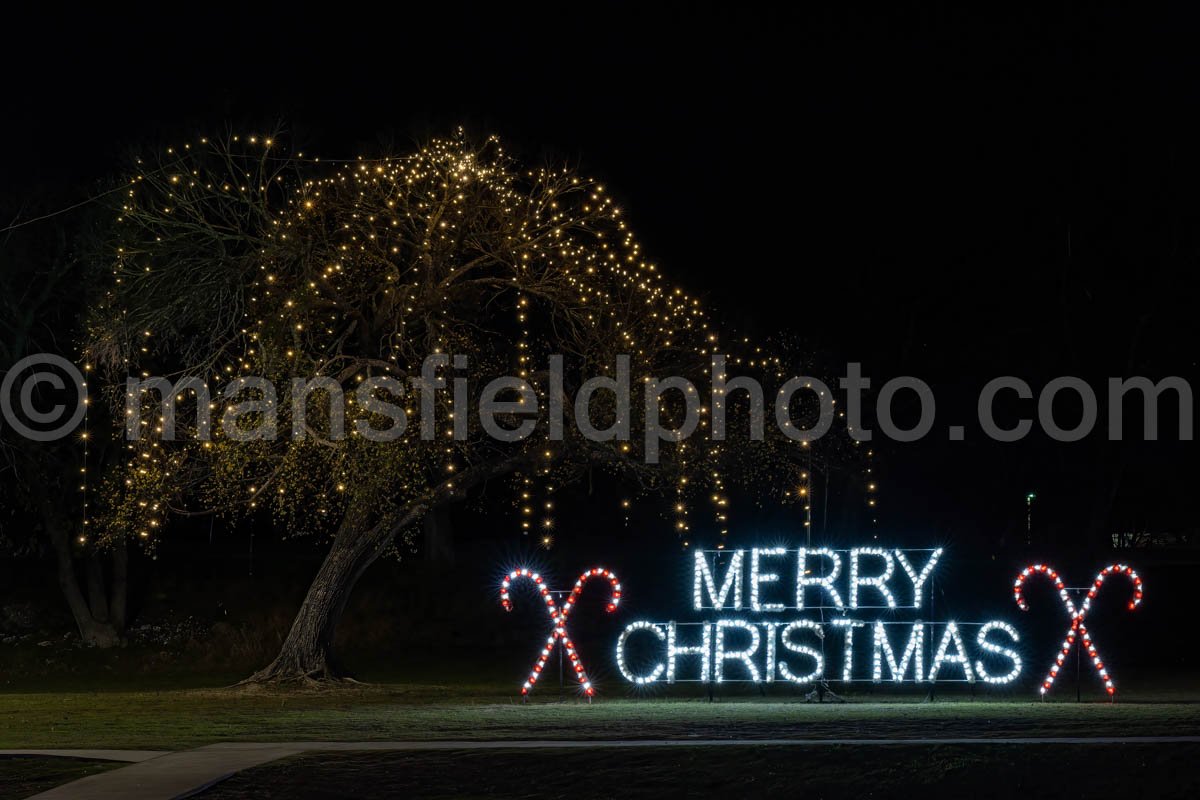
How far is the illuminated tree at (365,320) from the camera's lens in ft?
75.7

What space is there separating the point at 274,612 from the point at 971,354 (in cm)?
1872

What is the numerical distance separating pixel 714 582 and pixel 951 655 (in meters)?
3.60

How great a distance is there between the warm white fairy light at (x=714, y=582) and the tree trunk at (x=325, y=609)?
22.4 feet

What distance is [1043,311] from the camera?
121 feet

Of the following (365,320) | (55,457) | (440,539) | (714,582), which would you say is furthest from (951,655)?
(440,539)

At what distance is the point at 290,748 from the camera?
15.1 metres

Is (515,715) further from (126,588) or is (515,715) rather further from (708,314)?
(126,588)

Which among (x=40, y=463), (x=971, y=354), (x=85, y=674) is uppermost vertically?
→ (x=971, y=354)

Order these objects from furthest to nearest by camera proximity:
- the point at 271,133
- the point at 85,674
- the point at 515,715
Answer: the point at 85,674, the point at 271,133, the point at 515,715

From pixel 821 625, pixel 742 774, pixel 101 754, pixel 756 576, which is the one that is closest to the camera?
pixel 742 774

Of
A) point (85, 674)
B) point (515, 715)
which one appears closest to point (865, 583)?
point (515, 715)

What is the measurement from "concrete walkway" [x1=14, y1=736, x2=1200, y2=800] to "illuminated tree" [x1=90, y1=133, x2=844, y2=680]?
8.04 m

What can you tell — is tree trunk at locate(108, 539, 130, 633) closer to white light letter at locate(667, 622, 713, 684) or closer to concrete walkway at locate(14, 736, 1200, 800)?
white light letter at locate(667, 622, 713, 684)

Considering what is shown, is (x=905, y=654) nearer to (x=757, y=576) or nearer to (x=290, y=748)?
(x=757, y=576)
